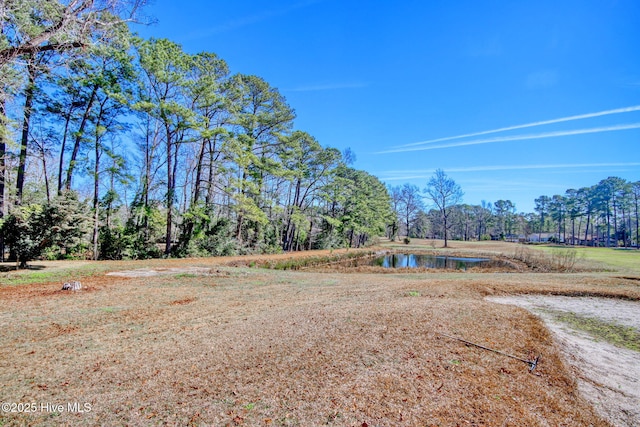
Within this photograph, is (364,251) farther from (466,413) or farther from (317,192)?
(466,413)

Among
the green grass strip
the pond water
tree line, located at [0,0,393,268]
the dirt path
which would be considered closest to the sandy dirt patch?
tree line, located at [0,0,393,268]

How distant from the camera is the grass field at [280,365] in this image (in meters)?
2.66

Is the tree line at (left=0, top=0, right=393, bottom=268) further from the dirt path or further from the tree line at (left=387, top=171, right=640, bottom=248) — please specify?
the tree line at (left=387, top=171, right=640, bottom=248)

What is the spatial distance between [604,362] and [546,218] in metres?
88.8

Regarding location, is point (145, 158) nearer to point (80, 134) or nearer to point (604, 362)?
point (80, 134)

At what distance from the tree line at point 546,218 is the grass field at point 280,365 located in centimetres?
3724

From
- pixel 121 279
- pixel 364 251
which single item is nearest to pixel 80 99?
pixel 121 279

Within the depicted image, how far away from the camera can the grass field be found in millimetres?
2662

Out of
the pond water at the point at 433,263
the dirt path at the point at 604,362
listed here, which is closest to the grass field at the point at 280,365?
the dirt path at the point at 604,362

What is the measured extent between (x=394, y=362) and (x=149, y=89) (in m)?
18.5

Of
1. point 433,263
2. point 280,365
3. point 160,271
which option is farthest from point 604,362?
point 433,263

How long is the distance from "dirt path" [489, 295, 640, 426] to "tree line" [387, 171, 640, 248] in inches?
1343

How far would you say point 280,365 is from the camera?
3.54 m

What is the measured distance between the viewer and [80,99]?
1528 centimetres
